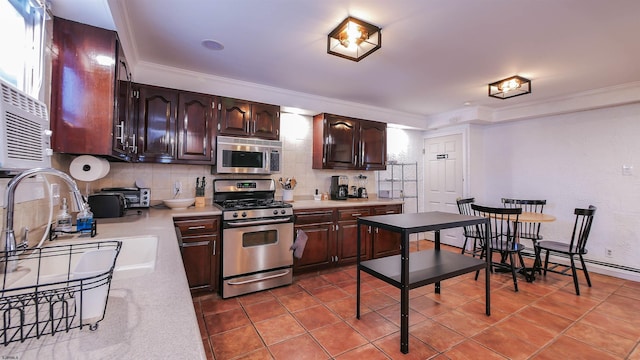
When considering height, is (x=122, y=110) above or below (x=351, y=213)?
above

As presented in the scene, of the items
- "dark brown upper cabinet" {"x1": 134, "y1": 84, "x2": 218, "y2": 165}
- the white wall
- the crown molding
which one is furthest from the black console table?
the white wall

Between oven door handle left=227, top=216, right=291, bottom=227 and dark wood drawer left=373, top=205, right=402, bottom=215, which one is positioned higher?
dark wood drawer left=373, top=205, right=402, bottom=215

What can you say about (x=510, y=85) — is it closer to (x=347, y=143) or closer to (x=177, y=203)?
(x=347, y=143)

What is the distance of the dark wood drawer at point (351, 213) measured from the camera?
357 centimetres

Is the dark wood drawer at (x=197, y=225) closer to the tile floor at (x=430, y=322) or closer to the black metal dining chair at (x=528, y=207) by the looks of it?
the tile floor at (x=430, y=322)

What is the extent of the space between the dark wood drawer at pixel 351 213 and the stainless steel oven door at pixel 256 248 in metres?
0.76

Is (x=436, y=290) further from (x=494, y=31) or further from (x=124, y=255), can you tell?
(x=124, y=255)

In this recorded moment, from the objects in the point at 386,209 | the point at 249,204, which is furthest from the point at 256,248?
the point at 386,209

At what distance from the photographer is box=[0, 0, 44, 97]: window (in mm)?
1263

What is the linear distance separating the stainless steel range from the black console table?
3.30 ft

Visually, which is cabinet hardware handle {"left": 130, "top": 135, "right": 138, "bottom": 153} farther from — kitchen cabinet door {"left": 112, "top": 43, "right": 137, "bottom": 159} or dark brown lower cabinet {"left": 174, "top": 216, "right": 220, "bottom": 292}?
dark brown lower cabinet {"left": 174, "top": 216, "right": 220, "bottom": 292}

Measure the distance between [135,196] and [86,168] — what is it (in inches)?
29.2

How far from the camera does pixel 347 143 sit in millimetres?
4047

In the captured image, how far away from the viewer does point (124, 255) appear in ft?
5.10
